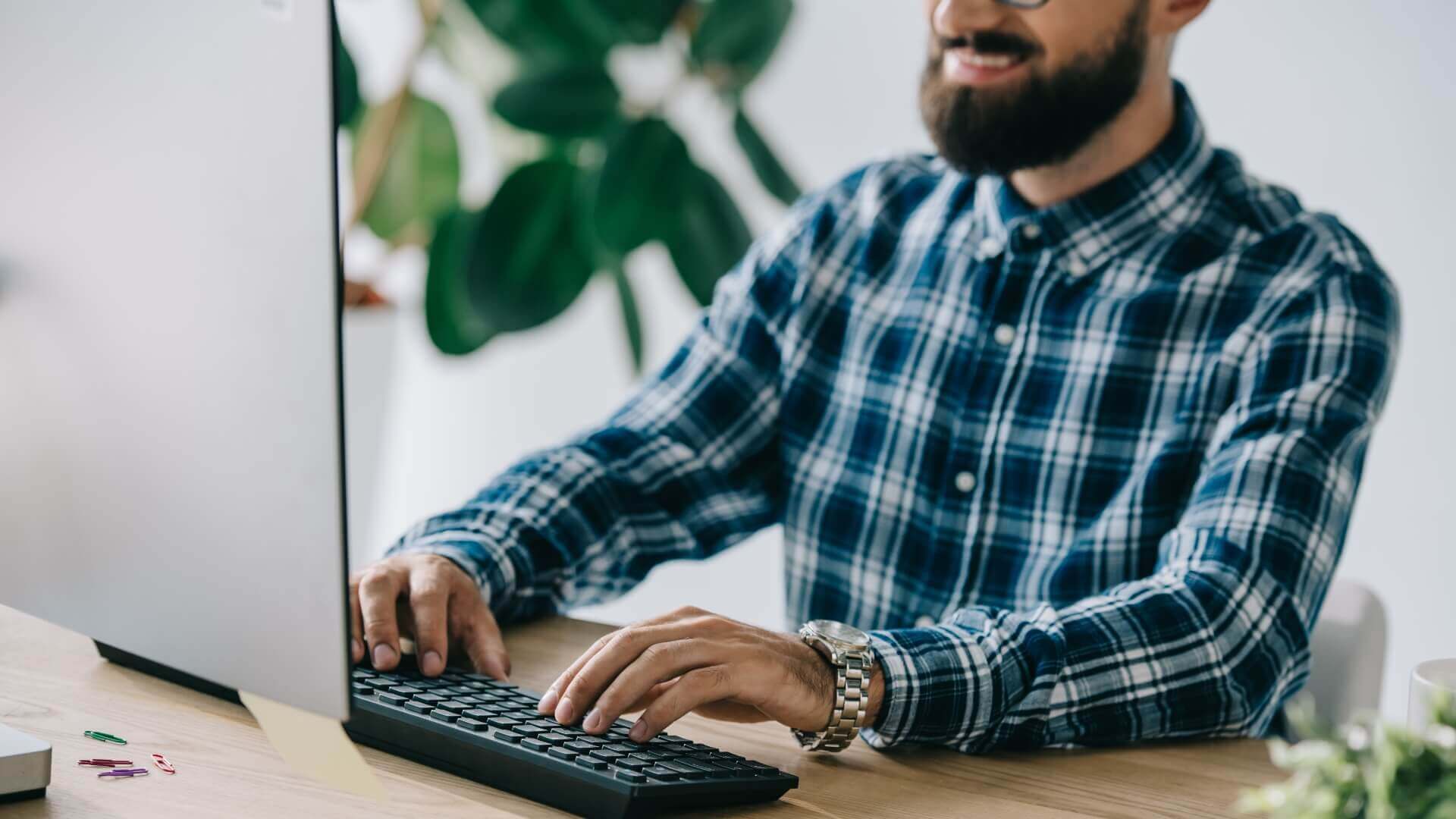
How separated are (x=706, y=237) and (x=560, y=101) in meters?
0.32

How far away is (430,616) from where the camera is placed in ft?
2.99

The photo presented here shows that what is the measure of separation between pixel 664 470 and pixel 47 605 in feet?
2.26

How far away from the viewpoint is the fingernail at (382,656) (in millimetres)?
854

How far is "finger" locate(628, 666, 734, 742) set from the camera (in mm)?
750

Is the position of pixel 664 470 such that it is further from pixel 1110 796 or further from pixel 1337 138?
pixel 1337 138

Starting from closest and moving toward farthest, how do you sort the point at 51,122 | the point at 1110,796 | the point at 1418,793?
the point at 1418,793 < the point at 51,122 < the point at 1110,796

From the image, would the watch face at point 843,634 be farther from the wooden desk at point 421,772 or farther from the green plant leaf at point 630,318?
the green plant leaf at point 630,318

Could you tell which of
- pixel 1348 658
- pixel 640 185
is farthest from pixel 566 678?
pixel 640 185

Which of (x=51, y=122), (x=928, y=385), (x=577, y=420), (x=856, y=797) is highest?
(x=51, y=122)

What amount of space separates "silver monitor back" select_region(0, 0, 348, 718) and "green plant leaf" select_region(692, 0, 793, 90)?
1.58 m

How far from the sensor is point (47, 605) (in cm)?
75

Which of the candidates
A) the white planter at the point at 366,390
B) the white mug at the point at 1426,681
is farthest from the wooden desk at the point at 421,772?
the white planter at the point at 366,390

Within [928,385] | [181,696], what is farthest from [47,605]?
[928,385]

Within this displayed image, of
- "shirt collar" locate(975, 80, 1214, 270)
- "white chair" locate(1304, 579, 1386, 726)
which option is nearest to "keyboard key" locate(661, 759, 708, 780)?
"white chair" locate(1304, 579, 1386, 726)
